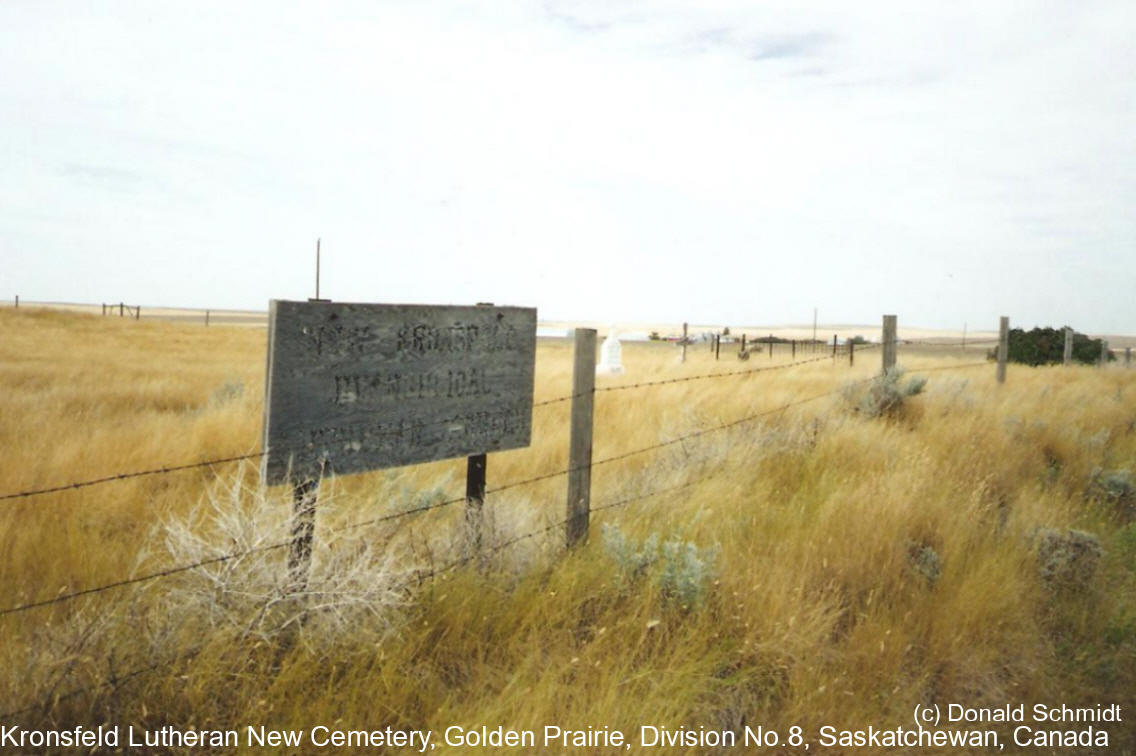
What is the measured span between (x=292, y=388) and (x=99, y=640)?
43.7 inches

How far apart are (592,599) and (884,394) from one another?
20.5 ft

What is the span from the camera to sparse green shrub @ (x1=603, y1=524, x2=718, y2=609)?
12.3ft

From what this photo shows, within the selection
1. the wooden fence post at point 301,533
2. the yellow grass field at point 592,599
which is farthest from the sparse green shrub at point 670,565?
the wooden fence post at point 301,533

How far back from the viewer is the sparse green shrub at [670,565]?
3.76 meters

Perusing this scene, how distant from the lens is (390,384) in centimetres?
371

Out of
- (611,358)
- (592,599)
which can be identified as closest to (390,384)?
(592,599)

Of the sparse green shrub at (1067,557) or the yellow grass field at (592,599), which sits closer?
the yellow grass field at (592,599)

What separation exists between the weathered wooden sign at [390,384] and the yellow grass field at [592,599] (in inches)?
11.6

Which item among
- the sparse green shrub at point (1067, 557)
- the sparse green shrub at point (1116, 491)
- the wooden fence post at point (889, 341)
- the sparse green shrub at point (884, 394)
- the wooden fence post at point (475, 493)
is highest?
the wooden fence post at point (889, 341)

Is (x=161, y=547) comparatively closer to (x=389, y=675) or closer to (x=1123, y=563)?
(x=389, y=675)

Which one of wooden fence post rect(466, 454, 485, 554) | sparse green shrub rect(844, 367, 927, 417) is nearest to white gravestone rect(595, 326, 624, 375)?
sparse green shrub rect(844, 367, 927, 417)

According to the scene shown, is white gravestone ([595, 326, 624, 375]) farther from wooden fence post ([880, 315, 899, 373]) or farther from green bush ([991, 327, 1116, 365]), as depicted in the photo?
green bush ([991, 327, 1116, 365])

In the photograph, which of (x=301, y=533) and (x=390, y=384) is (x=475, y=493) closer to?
(x=390, y=384)

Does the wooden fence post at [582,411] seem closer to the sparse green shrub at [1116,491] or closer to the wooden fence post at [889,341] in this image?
the sparse green shrub at [1116,491]
